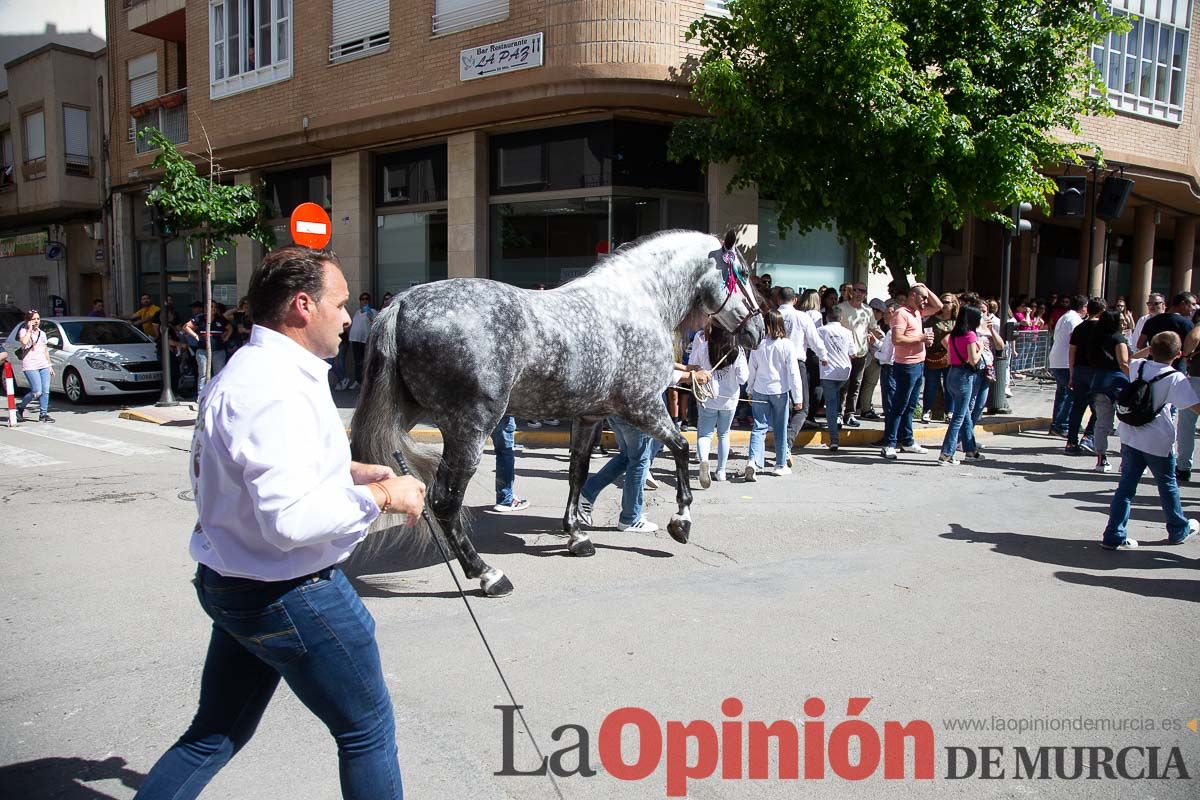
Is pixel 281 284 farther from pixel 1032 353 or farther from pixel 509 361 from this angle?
pixel 1032 353

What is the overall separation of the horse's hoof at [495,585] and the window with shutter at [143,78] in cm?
2299

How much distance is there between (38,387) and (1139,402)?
1412cm

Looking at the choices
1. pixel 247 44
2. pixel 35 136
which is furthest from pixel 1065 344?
pixel 35 136

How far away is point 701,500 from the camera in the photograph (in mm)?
7984

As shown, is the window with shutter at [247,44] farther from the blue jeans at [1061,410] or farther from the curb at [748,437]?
the blue jeans at [1061,410]

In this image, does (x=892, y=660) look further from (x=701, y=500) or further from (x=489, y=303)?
(x=701, y=500)

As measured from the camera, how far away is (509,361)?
5059 millimetres

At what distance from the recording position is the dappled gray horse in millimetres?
4949

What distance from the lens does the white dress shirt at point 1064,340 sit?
39.3ft

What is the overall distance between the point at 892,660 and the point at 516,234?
1292 cm

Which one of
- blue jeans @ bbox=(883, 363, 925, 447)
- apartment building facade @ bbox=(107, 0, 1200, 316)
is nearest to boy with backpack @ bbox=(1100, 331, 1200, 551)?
blue jeans @ bbox=(883, 363, 925, 447)

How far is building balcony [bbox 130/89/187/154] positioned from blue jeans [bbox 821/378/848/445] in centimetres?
1840

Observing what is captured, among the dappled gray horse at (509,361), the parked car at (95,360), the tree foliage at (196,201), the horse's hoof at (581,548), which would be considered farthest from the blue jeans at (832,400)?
the parked car at (95,360)

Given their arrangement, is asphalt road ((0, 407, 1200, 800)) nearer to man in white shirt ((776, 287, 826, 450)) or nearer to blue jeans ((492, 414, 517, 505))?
blue jeans ((492, 414, 517, 505))
